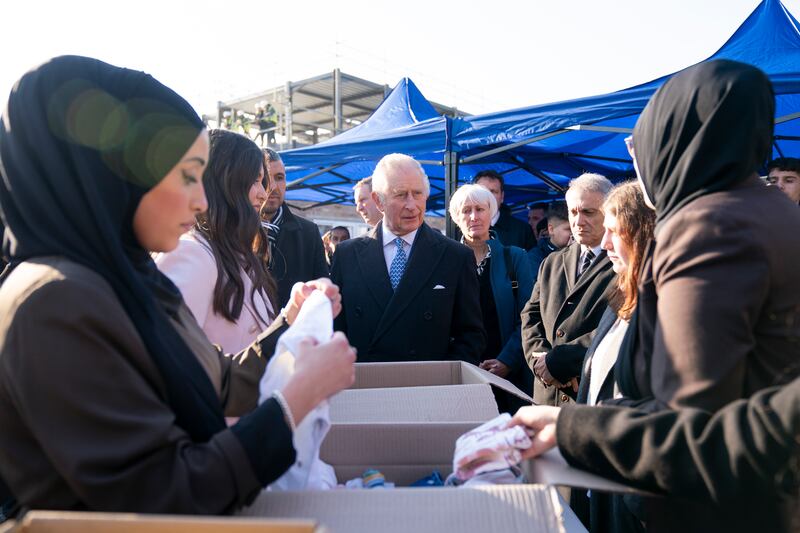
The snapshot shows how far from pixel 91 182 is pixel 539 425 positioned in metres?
1.03

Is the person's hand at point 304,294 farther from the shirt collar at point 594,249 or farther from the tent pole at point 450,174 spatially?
the tent pole at point 450,174

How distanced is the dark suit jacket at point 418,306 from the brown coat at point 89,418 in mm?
2108

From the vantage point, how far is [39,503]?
1056mm

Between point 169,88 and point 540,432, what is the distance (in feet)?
3.63

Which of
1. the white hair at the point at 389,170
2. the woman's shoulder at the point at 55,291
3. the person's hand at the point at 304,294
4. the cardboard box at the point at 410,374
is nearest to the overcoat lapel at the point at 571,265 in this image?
the white hair at the point at 389,170

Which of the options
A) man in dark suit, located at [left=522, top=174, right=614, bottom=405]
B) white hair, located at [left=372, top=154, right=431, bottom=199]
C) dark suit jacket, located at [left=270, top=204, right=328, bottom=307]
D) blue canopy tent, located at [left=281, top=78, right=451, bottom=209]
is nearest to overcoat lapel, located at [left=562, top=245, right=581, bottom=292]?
man in dark suit, located at [left=522, top=174, right=614, bottom=405]

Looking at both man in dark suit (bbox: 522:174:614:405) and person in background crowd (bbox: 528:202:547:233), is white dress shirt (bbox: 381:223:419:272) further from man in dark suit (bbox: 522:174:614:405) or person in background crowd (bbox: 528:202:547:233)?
person in background crowd (bbox: 528:202:547:233)

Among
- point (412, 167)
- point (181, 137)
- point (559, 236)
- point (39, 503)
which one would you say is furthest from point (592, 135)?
point (39, 503)

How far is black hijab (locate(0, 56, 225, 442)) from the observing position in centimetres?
113

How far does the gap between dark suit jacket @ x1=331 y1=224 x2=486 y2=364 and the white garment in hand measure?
1785mm

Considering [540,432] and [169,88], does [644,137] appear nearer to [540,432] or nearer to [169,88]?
[540,432]

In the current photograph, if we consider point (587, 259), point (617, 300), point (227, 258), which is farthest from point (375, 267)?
point (617, 300)

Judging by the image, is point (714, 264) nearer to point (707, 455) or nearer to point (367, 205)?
point (707, 455)

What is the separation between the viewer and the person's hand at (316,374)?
1.20 meters
